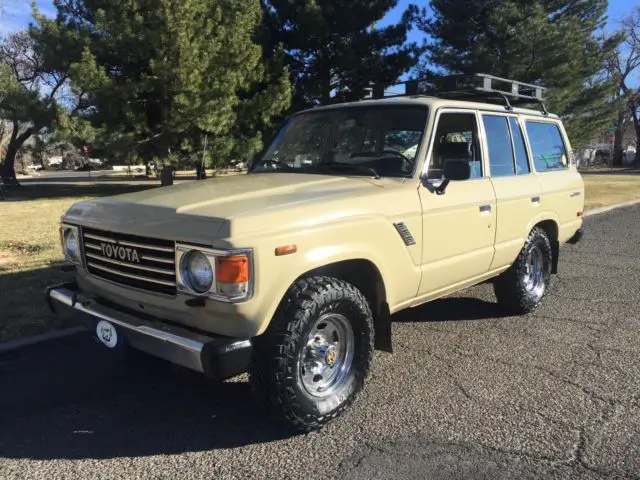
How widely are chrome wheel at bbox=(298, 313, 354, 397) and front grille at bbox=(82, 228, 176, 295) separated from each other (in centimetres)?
87

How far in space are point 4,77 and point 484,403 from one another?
20.6m

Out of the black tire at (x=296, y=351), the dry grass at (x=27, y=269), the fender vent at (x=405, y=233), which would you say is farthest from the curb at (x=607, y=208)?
the black tire at (x=296, y=351)

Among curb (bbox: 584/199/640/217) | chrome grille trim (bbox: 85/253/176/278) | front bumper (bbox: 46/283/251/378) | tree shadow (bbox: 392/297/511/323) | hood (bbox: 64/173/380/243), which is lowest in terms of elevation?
curb (bbox: 584/199/640/217)

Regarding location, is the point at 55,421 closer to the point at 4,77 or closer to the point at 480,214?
the point at 480,214

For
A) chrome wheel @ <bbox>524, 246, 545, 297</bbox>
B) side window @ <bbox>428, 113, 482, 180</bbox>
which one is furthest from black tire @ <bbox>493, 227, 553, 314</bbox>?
side window @ <bbox>428, 113, 482, 180</bbox>

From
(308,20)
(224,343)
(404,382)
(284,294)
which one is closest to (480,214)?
(404,382)

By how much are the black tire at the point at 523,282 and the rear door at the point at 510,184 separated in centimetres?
16

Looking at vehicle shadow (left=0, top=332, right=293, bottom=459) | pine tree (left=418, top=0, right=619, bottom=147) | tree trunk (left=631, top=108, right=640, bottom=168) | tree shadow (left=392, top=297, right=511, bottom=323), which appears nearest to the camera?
vehicle shadow (left=0, top=332, right=293, bottom=459)

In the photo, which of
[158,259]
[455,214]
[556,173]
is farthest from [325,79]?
[158,259]

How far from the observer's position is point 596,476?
2.80m

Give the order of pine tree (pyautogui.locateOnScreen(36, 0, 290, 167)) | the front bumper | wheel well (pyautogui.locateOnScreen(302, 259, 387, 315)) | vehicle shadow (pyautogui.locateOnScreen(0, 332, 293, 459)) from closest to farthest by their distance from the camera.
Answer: the front bumper → vehicle shadow (pyautogui.locateOnScreen(0, 332, 293, 459)) → wheel well (pyautogui.locateOnScreen(302, 259, 387, 315)) → pine tree (pyautogui.locateOnScreen(36, 0, 290, 167))

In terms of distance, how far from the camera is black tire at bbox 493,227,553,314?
514cm

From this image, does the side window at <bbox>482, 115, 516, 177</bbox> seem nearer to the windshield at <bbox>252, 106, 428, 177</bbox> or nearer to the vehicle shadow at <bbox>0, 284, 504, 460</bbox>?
the windshield at <bbox>252, 106, 428, 177</bbox>

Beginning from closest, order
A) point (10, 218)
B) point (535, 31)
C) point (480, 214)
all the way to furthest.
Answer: point (480, 214), point (10, 218), point (535, 31)
